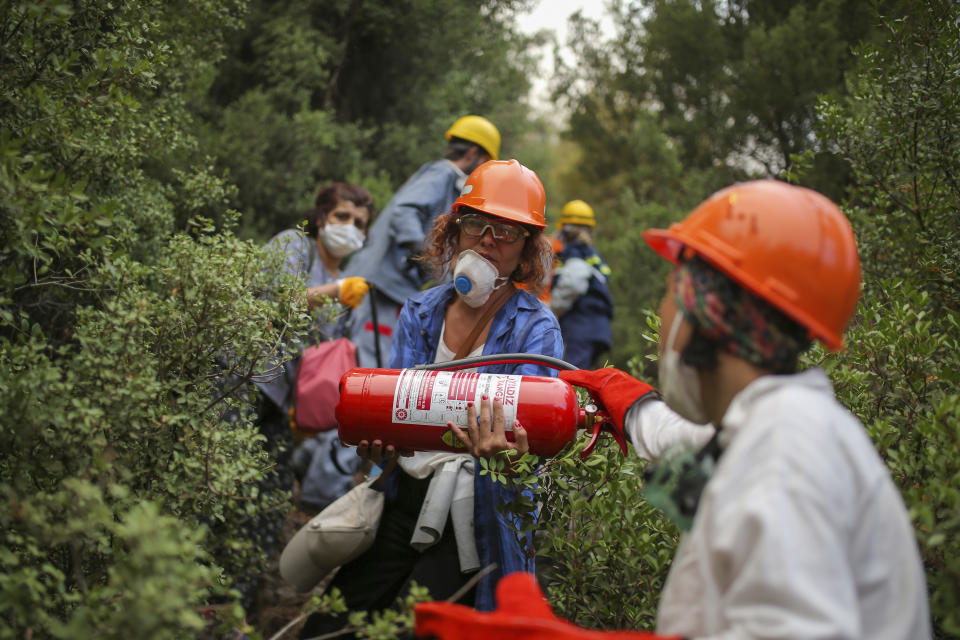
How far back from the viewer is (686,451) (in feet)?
5.88

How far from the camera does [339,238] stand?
16.3ft

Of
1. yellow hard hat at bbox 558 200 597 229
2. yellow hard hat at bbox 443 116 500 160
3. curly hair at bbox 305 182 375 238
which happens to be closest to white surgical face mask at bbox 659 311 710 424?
curly hair at bbox 305 182 375 238

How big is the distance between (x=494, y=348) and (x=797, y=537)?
1836mm

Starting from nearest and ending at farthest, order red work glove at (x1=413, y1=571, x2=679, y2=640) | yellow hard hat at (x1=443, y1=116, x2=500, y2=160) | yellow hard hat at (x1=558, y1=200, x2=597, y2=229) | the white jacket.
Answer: the white jacket
red work glove at (x1=413, y1=571, x2=679, y2=640)
yellow hard hat at (x1=443, y1=116, x2=500, y2=160)
yellow hard hat at (x1=558, y1=200, x2=597, y2=229)

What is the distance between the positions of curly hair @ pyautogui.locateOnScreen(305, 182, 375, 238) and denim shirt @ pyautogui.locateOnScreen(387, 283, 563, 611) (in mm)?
2037

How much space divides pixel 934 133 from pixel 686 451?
8.43 feet

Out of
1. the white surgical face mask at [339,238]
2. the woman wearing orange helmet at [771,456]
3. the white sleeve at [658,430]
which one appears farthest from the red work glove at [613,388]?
the white surgical face mask at [339,238]

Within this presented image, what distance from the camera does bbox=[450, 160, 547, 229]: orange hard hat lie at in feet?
10.3

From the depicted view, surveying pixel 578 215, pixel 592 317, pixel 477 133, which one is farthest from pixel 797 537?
pixel 578 215

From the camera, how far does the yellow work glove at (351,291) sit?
459 centimetres

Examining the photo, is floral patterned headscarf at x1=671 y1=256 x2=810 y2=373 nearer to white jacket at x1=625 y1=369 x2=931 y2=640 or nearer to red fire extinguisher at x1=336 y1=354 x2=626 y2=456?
white jacket at x1=625 y1=369 x2=931 y2=640

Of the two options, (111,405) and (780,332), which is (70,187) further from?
(780,332)

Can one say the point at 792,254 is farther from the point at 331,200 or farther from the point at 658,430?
the point at 331,200

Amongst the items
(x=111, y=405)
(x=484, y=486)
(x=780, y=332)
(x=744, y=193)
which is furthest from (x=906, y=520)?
(x=111, y=405)
